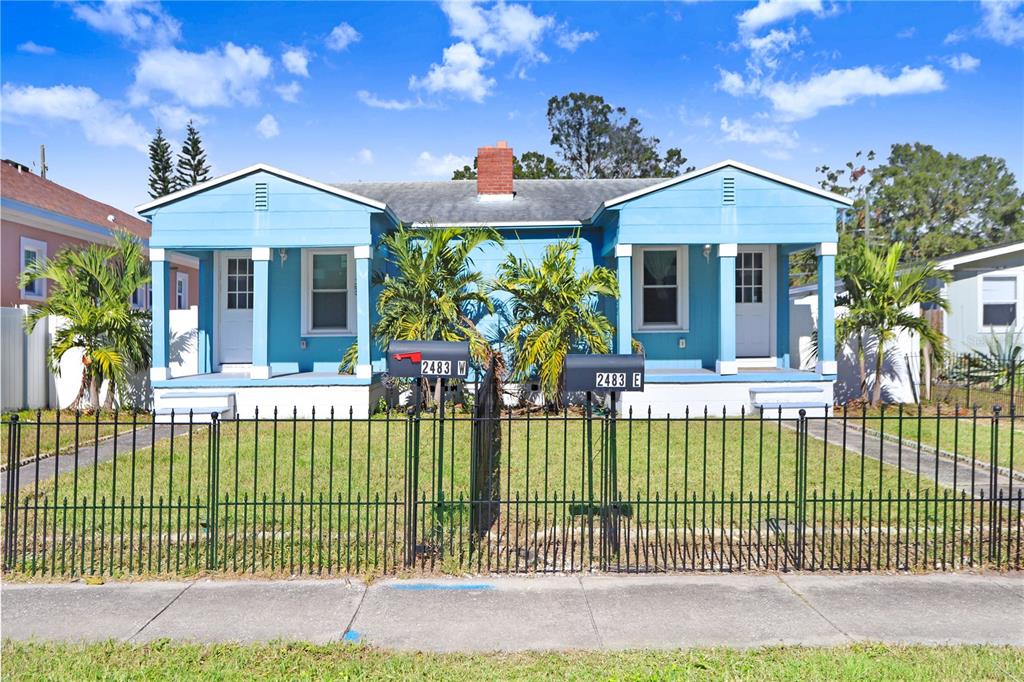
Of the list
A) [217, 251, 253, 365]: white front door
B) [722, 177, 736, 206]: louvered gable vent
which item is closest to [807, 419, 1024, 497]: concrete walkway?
[722, 177, 736, 206]: louvered gable vent

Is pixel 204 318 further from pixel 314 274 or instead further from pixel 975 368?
pixel 975 368

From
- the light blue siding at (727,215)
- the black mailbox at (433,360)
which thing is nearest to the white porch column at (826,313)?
the light blue siding at (727,215)

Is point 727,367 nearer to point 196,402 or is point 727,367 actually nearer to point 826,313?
point 826,313

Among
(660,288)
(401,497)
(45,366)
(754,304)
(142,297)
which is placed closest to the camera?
(401,497)

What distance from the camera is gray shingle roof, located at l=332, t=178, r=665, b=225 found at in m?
15.6

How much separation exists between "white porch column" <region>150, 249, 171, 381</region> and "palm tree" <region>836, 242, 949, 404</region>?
12542 mm

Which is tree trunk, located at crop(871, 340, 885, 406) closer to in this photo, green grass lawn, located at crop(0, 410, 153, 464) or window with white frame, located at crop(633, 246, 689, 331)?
window with white frame, located at crop(633, 246, 689, 331)

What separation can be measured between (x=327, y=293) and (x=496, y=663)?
11.9 metres

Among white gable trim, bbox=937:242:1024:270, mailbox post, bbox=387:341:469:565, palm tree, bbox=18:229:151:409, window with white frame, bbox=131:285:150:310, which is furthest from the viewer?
window with white frame, bbox=131:285:150:310

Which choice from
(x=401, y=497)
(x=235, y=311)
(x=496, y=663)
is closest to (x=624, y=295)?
(x=401, y=497)

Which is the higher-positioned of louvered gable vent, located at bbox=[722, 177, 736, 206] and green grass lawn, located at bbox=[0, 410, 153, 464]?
louvered gable vent, located at bbox=[722, 177, 736, 206]

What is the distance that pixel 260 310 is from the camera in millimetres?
13328

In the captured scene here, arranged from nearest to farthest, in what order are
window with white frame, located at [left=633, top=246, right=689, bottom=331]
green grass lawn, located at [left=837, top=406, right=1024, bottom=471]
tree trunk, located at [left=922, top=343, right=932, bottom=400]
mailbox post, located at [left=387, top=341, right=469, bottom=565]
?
mailbox post, located at [left=387, top=341, right=469, bottom=565], green grass lawn, located at [left=837, top=406, right=1024, bottom=471], tree trunk, located at [left=922, top=343, right=932, bottom=400], window with white frame, located at [left=633, top=246, right=689, bottom=331]

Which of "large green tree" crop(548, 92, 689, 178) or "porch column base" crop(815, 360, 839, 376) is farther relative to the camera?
"large green tree" crop(548, 92, 689, 178)
